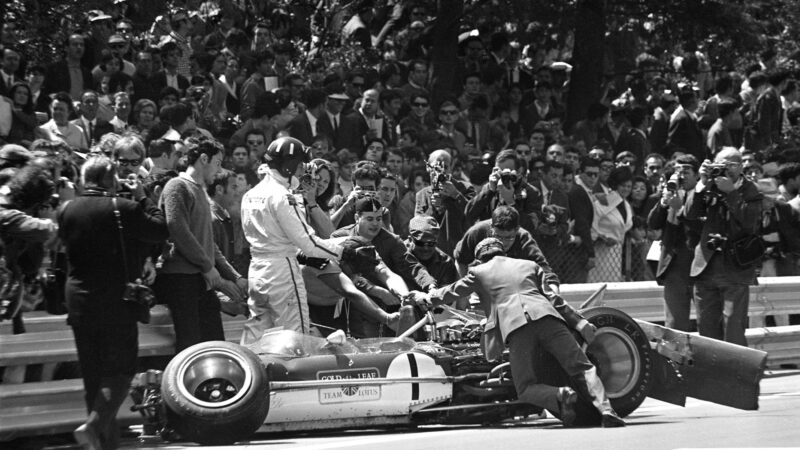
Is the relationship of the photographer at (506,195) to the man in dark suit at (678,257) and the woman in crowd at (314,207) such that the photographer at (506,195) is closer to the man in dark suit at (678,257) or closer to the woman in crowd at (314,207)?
the man in dark suit at (678,257)

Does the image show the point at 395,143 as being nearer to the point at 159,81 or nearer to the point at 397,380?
the point at 159,81

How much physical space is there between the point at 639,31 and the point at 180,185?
12833mm

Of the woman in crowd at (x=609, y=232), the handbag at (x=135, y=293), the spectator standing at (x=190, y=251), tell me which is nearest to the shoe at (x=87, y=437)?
the handbag at (x=135, y=293)

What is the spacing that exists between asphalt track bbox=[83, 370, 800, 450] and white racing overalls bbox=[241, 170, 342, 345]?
38.1 inches

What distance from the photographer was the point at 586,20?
20516mm

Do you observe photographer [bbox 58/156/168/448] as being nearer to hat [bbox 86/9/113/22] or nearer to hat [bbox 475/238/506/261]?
hat [bbox 475/238/506/261]

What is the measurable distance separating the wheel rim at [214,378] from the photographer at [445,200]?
4.17 m

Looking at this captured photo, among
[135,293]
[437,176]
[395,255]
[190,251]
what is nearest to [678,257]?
[437,176]

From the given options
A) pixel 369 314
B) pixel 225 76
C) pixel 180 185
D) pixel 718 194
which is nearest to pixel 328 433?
pixel 369 314

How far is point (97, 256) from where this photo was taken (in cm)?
891

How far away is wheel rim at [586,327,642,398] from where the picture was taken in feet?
34.5

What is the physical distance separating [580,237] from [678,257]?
164cm

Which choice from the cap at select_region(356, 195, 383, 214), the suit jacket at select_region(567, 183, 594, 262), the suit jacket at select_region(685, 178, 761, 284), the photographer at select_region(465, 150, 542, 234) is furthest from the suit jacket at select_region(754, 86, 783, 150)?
the cap at select_region(356, 195, 383, 214)

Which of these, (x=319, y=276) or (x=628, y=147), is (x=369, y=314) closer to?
(x=319, y=276)
